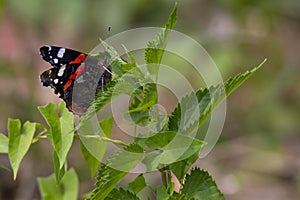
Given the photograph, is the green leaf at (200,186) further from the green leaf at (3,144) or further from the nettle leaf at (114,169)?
the green leaf at (3,144)

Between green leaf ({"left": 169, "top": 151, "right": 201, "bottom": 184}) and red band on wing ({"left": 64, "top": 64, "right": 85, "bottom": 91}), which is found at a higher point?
red band on wing ({"left": 64, "top": 64, "right": 85, "bottom": 91})

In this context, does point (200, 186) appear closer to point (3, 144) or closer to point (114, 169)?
point (114, 169)

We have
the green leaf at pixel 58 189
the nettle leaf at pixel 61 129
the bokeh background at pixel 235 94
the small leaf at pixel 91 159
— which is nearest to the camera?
the nettle leaf at pixel 61 129

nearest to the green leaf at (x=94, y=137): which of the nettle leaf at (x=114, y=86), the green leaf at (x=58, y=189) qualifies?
the nettle leaf at (x=114, y=86)

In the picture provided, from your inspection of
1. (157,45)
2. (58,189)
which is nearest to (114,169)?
(157,45)

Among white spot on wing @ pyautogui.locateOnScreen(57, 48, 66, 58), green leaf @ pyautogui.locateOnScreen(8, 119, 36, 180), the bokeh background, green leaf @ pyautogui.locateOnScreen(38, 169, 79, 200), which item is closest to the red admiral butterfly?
white spot on wing @ pyautogui.locateOnScreen(57, 48, 66, 58)

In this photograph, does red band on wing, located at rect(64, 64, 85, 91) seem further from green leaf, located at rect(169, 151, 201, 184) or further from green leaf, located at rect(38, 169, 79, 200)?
green leaf, located at rect(38, 169, 79, 200)
